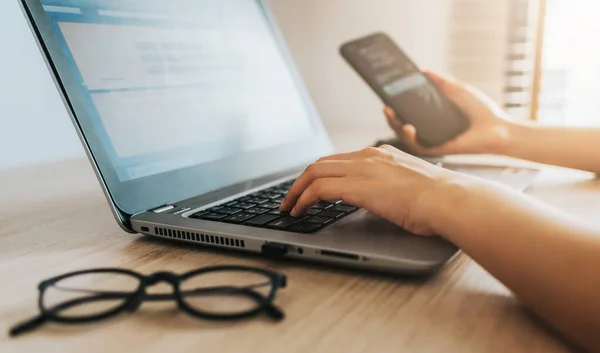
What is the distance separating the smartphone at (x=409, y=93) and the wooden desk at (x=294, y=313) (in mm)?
468

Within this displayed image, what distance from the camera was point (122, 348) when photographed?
0.33 m

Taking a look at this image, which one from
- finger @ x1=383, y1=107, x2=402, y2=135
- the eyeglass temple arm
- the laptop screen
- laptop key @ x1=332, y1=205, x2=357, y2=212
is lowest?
finger @ x1=383, y1=107, x2=402, y2=135

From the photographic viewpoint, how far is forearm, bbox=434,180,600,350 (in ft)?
1.11

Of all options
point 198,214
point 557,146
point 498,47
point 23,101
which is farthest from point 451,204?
point 498,47

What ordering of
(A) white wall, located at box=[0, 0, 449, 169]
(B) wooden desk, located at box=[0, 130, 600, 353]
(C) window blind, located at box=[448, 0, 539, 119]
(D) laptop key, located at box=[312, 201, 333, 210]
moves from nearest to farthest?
(B) wooden desk, located at box=[0, 130, 600, 353], (D) laptop key, located at box=[312, 201, 333, 210], (A) white wall, located at box=[0, 0, 449, 169], (C) window blind, located at box=[448, 0, 539, 119]

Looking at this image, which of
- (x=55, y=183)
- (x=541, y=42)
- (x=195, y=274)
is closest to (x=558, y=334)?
(x=195, y=274)

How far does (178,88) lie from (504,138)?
531 mm

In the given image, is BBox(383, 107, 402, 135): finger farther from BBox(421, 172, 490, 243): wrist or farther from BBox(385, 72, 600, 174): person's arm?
BBox(421, 172, 490, 243): wrist

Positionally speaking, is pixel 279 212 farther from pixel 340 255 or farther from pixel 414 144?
pixel 414 144

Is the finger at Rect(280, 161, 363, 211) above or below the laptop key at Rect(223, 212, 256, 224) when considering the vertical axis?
above

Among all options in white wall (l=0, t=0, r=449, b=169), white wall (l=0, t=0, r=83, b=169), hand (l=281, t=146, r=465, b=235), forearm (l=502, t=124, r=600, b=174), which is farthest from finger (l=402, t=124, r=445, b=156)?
white wall (l=0, t=0, r=83, b=169)

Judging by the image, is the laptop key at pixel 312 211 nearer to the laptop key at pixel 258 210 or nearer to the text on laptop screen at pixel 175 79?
the laptop key at pixel 258 210

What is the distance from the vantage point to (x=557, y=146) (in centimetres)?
83

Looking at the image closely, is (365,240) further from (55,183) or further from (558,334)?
(55,183)
